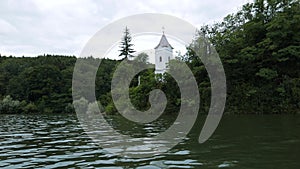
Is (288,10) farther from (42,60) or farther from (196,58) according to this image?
(42,60)

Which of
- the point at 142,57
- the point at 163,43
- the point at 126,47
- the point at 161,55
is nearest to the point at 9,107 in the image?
the point at 142,57

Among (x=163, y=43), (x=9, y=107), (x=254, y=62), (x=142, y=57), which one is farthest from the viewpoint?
(x=142, y=57)

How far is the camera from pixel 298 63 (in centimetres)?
3031

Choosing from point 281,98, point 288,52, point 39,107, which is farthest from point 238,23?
point 39,107

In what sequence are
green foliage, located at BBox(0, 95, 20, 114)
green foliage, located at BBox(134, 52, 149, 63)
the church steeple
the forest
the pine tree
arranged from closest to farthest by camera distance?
1. the forest
2. the church steeple
3. green foliage, located at BBox(0, 95, 20, 114)
4. green foliage, located at BBox(134, 52, 149, 63)
5. the pine tree

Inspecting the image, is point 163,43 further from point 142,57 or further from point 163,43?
point 142,57

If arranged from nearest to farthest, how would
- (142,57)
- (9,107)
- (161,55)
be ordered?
(161,55) → (9,107) → (142,57)

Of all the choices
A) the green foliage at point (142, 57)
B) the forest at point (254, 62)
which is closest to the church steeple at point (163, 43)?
the green foliage at point (142, 57)

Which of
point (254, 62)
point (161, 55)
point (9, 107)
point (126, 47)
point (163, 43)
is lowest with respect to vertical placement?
point (9, 107)

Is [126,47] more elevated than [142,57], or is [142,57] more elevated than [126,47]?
[126,47]

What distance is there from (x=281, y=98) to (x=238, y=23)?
1099 centimetres

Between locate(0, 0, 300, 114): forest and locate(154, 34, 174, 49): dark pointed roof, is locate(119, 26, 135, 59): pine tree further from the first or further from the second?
locate(0, 0, 300, 114): forest

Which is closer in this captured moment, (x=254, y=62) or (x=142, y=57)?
(x=254, y=62)

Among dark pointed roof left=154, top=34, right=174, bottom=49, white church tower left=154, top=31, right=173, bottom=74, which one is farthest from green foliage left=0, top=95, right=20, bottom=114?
dark pointed roof left=154, top=34, right=174, bottom=49
